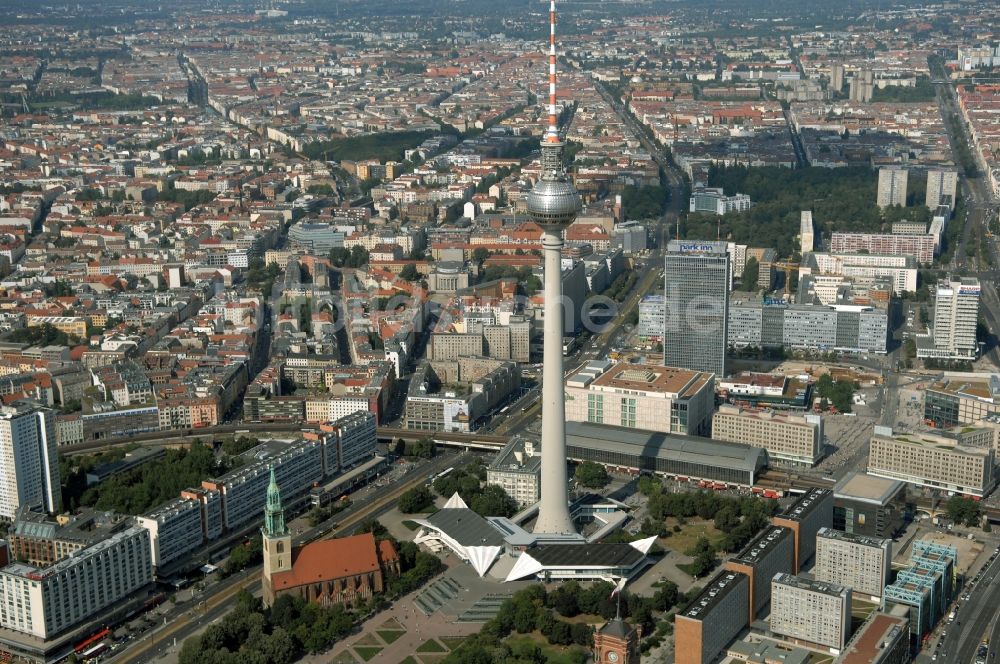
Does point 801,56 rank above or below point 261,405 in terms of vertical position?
above

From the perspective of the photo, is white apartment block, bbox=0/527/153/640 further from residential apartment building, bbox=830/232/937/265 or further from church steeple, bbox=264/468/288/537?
residential apartment building, bbox=830/232/937/265

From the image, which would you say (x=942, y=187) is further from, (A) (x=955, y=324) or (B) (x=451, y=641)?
(B) (x=451, y=641)

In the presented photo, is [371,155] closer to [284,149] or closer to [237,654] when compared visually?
[284,149]

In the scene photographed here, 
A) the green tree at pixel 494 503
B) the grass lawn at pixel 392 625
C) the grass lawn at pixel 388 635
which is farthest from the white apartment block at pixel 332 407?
the grass lawn at pixel 388 635

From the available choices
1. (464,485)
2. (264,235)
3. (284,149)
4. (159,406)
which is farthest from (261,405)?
(284,149)

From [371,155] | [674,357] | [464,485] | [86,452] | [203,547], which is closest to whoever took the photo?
[203,547]
